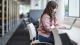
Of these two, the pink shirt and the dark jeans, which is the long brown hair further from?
the dark jeans

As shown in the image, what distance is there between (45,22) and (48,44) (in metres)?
0.39

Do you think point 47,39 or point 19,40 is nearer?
point 47,39

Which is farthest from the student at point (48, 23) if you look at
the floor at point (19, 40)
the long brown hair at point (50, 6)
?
the floor at point (19, 40)

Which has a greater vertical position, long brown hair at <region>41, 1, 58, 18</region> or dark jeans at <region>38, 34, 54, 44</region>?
long brown hair at <region>41, 1, 58, 18</region>

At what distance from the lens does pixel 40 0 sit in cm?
1300

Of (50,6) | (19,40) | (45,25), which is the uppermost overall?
(50,6)

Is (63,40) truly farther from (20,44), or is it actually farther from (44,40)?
(20,44)

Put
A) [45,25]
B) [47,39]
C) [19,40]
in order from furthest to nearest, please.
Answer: [19,40]
[47,39]
[45,25]

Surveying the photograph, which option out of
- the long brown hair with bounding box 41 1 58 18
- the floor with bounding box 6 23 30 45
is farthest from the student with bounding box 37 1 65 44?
the floor with bounding box 6 23 30 45

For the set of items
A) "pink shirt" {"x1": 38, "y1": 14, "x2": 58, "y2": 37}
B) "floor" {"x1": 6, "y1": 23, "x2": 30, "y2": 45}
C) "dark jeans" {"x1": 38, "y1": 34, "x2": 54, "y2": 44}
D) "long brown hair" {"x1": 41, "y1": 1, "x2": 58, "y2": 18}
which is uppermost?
"long brown hair" {"x1": 41, "y1": 1, "x2": 58, "y2": 18}

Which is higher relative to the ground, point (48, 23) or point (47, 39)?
point (48, 23)

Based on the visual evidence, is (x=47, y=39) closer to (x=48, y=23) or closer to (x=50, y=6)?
(x=48, y=23)

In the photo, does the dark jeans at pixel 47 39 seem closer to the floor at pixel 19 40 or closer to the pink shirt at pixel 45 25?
the pink shirt at pixel 45 25

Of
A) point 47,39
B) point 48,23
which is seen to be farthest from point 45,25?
point 47,39
